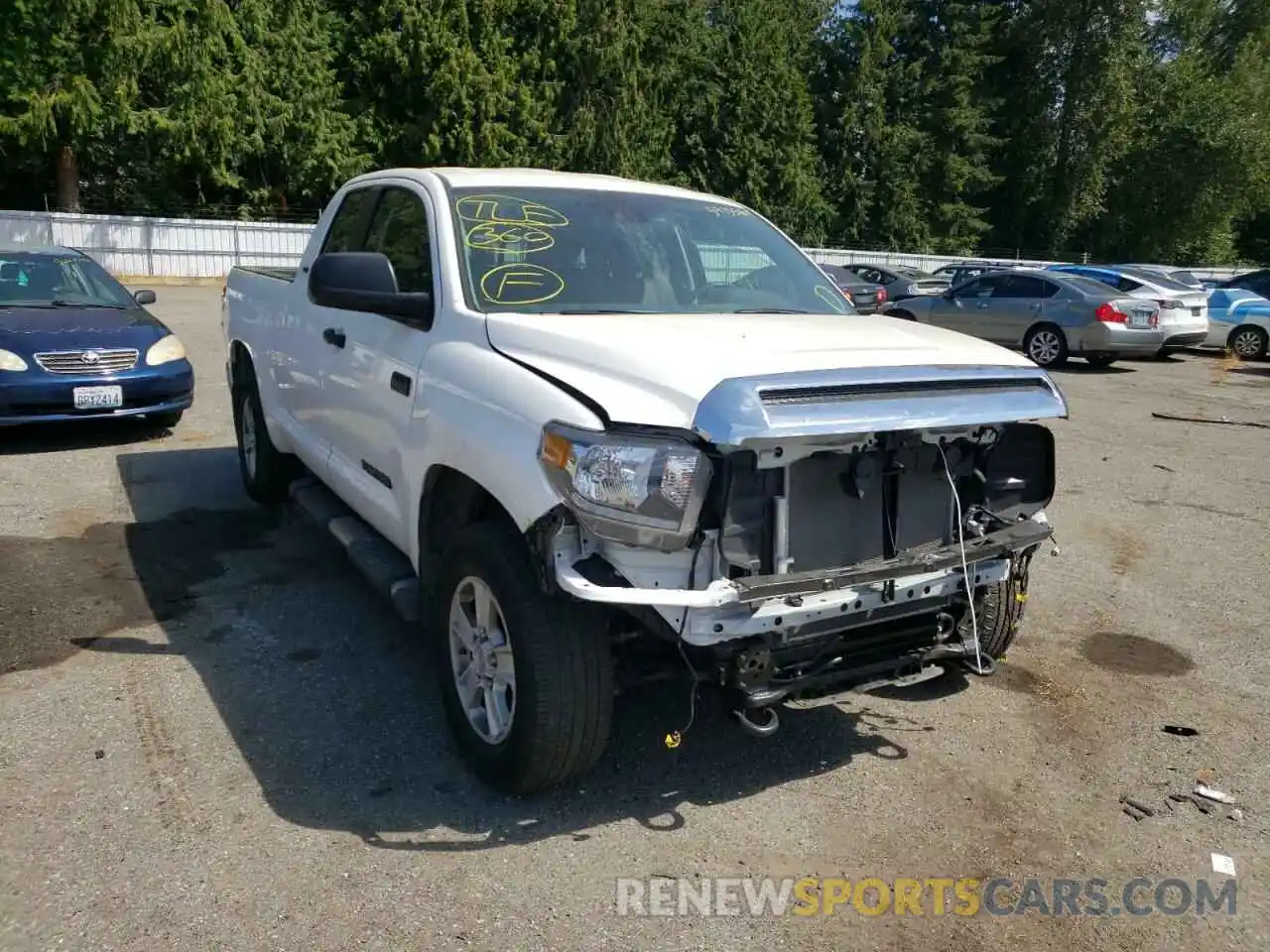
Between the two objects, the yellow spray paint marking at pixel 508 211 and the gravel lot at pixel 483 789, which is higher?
the yellow spray paint marking at pixel 508 211

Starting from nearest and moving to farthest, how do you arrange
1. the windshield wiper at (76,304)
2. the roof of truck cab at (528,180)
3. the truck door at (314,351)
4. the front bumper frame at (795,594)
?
the front bumper frame at (795,594)
the roof of truck cab at (528,180)
the truck door at (314,351)
the windshield wiper at (76,304)

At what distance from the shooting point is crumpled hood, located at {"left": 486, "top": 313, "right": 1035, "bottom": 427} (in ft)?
10.3

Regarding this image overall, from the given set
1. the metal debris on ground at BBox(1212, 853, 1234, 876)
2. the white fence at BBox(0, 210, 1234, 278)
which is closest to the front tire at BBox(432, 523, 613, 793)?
the metal debris on ground at BBox(1212, 853, 1234, 876)

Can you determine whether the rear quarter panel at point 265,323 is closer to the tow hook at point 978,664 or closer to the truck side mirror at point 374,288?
the truck side mirror at point 374,288

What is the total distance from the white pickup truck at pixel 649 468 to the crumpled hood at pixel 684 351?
0.04 ft

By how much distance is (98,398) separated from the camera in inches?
326

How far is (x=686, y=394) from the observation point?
309 cm

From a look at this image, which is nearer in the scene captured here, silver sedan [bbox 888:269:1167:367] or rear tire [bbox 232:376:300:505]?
rear tire [bbox 232:376:300:505]

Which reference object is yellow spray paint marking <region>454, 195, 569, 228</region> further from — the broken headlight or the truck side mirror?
the broken headlight

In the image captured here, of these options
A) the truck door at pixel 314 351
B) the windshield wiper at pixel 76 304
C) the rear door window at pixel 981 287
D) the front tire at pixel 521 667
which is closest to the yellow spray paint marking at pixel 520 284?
the front tire at pixel 521 667

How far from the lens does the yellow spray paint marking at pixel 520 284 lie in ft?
13.3

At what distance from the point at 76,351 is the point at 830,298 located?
6.22 m

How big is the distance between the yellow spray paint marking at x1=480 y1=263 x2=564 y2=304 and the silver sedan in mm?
14137

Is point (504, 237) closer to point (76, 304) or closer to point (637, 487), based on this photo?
point (637, 487)
